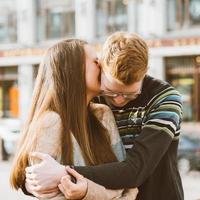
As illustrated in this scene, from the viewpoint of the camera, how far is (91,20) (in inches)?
805

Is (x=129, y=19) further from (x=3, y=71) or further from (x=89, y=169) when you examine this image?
(x=89, y=169)

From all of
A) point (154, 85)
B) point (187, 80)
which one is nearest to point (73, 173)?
point (154, 85)

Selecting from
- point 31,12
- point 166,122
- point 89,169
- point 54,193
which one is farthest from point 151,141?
point 31,12

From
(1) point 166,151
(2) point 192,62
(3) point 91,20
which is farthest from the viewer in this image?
(3) point 91,20

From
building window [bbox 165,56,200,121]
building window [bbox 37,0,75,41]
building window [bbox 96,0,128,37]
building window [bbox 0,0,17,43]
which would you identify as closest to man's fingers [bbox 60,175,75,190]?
building window [bbox 165,56,200,121]

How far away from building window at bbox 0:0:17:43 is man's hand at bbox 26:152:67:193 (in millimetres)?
21582

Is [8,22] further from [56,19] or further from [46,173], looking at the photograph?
[46,173]

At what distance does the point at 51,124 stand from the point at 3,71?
72.4ft

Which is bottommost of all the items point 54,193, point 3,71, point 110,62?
point 3,71

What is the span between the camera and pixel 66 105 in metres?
1.67

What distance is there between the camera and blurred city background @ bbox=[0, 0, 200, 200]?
18234 mm

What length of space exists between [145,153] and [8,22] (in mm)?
21714

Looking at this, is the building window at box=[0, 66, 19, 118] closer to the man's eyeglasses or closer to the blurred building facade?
the blurred building facade

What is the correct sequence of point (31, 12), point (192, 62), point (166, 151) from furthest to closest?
point (31, 12), point (192, 62), point (166, 151)
